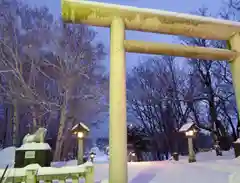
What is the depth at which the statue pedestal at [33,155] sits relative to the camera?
5.37 m

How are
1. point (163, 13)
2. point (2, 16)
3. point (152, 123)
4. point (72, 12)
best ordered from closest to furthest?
point (72, 12)
point (163, 13)
point (2, 16)
point (152, 123)

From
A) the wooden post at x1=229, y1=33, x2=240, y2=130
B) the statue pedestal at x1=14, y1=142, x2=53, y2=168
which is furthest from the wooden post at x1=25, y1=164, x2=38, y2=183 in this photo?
the wooden post at x1=229, y1=33, x2=240, y2=130

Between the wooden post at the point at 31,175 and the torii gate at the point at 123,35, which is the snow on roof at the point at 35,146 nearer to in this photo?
the wooden post at the point at 31,175

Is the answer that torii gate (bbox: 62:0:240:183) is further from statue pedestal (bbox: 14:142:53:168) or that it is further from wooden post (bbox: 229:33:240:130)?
statue pedestal (bbox: 14:142:53:168)

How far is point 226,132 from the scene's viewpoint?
1828 centimetres

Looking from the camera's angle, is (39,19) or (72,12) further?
(39,19)

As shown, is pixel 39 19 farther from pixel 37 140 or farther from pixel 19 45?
pixel 37 140

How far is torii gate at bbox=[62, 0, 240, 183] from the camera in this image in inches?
140

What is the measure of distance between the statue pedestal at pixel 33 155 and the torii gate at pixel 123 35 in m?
2.57

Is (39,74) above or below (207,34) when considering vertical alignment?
above

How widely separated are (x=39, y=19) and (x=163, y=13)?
35.4 feet

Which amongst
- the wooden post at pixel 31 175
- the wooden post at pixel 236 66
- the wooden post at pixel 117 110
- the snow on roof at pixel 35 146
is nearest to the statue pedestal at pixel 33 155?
the snow on roof at pixel 35 146

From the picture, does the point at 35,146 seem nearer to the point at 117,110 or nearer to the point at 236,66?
the point at 117,110

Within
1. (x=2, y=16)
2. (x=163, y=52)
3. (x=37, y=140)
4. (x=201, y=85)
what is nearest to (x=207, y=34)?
(x=163, y=52)
